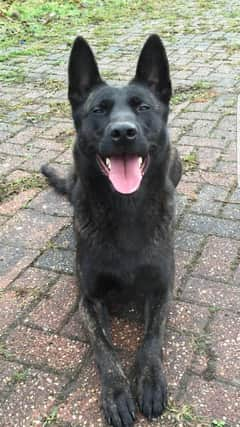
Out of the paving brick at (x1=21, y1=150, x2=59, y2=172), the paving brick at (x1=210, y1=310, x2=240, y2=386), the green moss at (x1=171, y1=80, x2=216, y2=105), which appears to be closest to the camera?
the paving brick at (x1=210, y1=310, x2=240, y2=386)

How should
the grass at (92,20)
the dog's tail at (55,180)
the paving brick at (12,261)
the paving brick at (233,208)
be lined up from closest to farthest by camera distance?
the paving brick at (12,261) < the paving brick at (233,208) < the dog's tail at (55,180) < the grass at (92,20)

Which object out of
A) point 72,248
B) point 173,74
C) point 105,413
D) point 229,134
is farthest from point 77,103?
point 173,74

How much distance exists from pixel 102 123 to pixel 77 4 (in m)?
9.40

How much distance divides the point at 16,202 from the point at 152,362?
2.07 m

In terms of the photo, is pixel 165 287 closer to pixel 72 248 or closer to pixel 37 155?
pixel 72 248

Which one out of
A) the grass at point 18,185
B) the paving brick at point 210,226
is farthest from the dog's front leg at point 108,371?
the grass at point 18,185

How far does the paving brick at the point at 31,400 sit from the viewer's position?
233cm

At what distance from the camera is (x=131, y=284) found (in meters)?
2.80

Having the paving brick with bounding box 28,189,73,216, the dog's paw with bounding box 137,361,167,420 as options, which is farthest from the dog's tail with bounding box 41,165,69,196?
the dog's paw with bounding box 137,361,167,420

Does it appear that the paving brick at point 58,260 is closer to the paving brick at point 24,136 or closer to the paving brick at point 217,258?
the paving brick at point 217,258

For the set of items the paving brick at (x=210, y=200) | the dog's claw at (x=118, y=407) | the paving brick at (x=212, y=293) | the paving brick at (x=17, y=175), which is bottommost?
the paving brick at (x=17, y=175)

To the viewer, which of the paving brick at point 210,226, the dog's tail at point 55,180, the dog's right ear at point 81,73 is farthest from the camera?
the dog's tail at point 55,180

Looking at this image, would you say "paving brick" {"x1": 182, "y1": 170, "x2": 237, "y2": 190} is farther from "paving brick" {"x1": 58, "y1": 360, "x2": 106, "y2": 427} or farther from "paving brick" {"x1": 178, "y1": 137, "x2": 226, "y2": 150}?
"paving brick" {"x1": 58, "y1": 360, "x2": 106, "y2": 427}

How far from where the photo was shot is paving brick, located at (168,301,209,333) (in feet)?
9.28
